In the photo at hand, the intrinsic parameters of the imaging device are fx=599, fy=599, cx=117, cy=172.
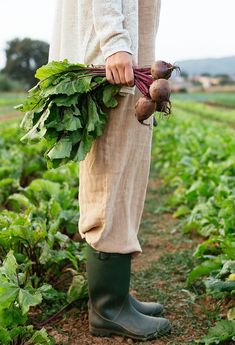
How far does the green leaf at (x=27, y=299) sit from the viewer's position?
2420 mm

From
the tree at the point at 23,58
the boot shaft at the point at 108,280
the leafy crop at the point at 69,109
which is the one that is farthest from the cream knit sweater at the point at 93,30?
the tree at the point at 23,58

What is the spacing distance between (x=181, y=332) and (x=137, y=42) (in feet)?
4.61

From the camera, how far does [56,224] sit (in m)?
3.54

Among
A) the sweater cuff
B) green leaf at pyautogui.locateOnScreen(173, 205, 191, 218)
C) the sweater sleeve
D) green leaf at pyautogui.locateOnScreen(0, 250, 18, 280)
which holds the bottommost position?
green leaf at pyautogui.locateOnScreen(173, 205, 191, 218)

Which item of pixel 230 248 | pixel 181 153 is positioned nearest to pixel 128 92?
pixel 230 248

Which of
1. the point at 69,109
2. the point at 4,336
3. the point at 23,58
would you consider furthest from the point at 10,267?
the point at 23,58

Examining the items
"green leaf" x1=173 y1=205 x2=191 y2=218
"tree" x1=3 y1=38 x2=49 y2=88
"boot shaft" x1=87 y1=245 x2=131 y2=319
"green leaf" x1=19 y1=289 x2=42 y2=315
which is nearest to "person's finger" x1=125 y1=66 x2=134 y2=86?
"boot shaft" x1=87 y1=245 x2=131 y2=319

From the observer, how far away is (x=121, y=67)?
7.88ft

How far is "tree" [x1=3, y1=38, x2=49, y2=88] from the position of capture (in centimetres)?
5956

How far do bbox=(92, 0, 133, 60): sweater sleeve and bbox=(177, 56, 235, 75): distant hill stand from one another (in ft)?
365

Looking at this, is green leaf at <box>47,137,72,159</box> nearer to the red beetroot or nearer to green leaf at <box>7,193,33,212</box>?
the red beetroot

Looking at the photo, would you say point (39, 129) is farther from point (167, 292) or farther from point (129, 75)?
point (167, 292)

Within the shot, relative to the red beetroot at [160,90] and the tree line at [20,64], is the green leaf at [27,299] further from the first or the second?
the tree line at [20,64]

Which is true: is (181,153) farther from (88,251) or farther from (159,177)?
(88,251)
